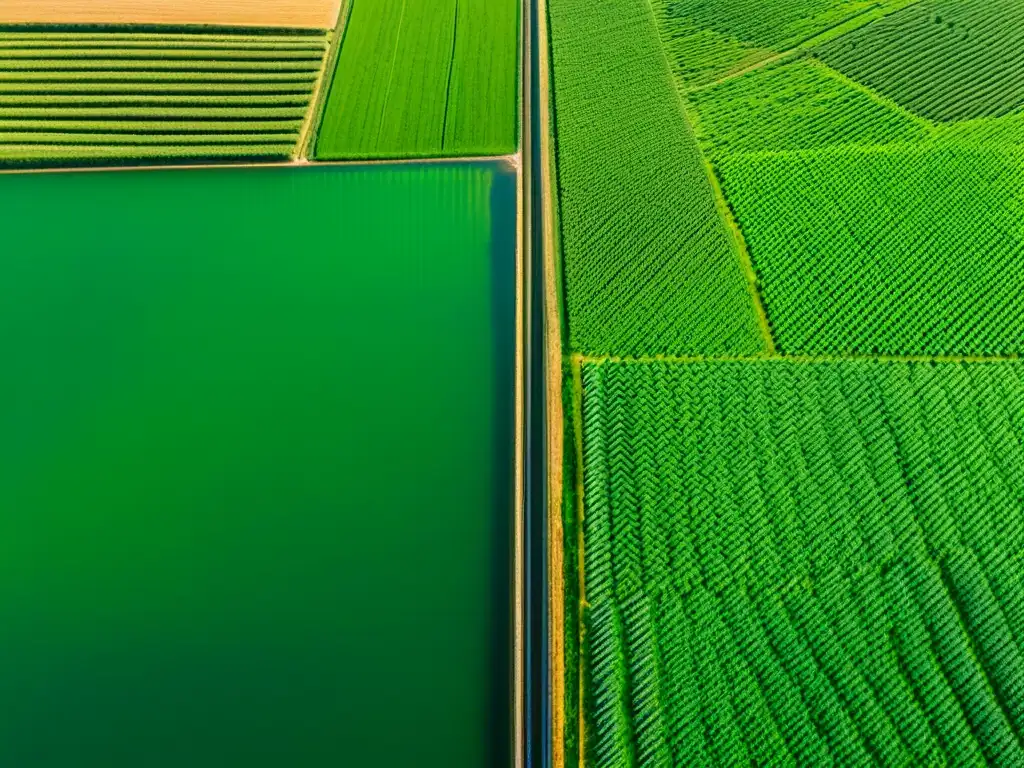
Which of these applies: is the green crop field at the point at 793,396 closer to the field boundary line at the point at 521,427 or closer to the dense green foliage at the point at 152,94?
the field boundary line at the point at 521,427

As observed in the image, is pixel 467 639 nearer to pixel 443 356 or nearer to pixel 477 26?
pixel 443 356

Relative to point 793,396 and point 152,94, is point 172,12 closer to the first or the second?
point 152,94

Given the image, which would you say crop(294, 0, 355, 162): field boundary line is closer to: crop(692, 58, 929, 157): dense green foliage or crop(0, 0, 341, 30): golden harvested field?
crop(0, 0, 341, 30): golden harvested field

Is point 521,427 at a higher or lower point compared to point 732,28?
lower

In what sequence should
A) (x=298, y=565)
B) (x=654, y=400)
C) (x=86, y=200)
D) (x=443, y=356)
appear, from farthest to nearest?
(x=86, y=200)
(x=443, y=356)
(x=654, y=400)
(x=298, y=565)

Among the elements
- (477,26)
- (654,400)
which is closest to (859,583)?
(654,400)

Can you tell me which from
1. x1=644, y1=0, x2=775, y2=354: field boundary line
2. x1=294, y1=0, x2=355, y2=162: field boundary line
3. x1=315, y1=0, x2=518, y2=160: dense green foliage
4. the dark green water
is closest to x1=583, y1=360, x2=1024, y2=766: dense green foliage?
x1=644, y1=0, x2=775, y2=354: field boundary line

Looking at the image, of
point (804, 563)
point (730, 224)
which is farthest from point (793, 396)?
point (730, 224)
